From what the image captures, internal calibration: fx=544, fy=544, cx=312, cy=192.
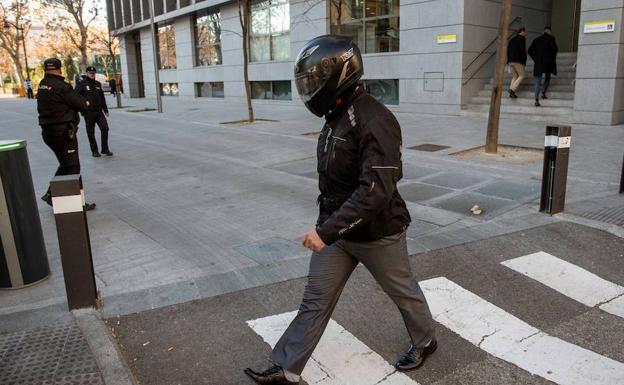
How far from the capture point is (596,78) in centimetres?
1328

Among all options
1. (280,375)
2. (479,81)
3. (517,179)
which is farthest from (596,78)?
(280,375)

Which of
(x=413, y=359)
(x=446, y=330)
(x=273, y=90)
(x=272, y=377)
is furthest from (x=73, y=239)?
(x=273, y=90)

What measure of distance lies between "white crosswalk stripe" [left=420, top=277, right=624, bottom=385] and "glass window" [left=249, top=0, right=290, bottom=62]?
2095 cm

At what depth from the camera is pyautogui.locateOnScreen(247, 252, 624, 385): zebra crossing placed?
3.15 meters

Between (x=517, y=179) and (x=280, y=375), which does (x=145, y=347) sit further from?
(x=517, y=179)

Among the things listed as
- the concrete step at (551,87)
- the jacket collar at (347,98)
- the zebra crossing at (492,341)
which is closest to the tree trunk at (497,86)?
the zebra crossing at (492,341)

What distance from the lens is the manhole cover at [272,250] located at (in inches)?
197

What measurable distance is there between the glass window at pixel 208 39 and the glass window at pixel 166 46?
3.29 meters

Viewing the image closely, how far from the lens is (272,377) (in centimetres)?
292

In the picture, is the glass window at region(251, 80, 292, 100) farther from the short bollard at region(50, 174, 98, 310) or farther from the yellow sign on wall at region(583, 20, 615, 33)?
the short bollard at region(50, 174, 98, 310)

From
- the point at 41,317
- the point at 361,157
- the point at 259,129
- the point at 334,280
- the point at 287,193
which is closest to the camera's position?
the point at 361,157

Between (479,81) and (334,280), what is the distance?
15.3 metres

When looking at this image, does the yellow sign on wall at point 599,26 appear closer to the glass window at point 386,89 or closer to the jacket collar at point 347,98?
the glass window at point 386,89

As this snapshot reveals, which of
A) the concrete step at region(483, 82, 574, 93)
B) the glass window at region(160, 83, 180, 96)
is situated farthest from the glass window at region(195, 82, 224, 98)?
the concrete step at region(483, 82, 574, 93)
